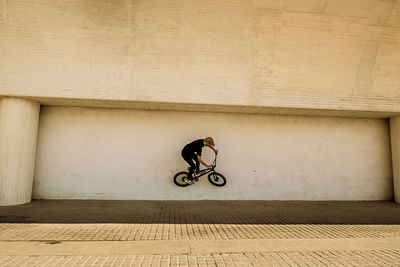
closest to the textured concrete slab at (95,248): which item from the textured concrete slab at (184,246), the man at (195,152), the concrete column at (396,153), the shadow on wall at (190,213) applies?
the textured concrete slab at (184,246)

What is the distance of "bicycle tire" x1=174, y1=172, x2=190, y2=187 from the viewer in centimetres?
912

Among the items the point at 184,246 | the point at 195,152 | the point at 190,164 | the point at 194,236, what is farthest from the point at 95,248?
the point at 195,152

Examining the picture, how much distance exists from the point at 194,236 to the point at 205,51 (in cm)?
569

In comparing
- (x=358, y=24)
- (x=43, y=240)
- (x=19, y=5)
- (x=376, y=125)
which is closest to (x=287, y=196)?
(x=376, y=125)

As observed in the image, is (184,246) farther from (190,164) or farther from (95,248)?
(190,164)

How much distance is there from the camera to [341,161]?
10078mm

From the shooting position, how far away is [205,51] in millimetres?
8297

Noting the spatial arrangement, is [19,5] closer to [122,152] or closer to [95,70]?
[95,70]

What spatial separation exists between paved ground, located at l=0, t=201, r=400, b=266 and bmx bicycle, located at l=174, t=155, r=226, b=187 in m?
1.49

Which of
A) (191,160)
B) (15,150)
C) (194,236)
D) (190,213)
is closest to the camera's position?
(194,236)

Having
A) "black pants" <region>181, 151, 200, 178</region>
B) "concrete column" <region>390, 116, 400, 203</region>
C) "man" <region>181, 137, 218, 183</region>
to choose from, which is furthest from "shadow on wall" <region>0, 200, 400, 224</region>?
"concrete column" <region>390, 116, 400, 203</region>

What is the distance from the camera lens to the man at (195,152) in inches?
343

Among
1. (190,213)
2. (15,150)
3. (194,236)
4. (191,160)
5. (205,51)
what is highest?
(205,51)

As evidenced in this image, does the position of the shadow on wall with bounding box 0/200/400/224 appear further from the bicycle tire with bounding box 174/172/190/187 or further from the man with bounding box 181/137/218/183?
the man with bounding box 181/137/218/183
